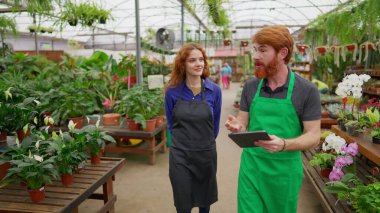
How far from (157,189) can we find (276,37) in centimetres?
240

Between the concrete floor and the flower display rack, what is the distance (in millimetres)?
318

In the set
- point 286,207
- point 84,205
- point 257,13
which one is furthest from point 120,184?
point 257,13

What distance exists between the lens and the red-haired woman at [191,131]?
2.11 metres

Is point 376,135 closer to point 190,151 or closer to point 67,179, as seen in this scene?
point 190,151

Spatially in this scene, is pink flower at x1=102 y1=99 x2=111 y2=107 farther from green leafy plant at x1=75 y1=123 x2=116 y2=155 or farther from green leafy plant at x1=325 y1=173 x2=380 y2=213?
green leafy plant at x1=325 y1=173 x2=380 y2=213

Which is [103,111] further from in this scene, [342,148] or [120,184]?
[342,148]

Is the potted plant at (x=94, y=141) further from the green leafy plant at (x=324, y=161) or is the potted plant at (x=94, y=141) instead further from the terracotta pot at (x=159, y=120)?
the green leafy plant at (x=324, y=161)

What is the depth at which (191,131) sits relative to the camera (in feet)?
6.95

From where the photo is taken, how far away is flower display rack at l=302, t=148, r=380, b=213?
86.3 inches

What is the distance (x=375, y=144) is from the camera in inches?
98.5

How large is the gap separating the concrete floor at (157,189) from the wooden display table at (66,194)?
1.44ft

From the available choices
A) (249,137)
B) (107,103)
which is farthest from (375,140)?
(107,103)

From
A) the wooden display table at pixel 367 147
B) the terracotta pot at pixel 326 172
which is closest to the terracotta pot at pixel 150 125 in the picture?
the terracotta pot at pixel 326 172

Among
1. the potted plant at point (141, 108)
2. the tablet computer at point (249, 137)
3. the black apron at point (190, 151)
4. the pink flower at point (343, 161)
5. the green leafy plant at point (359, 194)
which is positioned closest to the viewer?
the tablet computer at point (249, 137)
